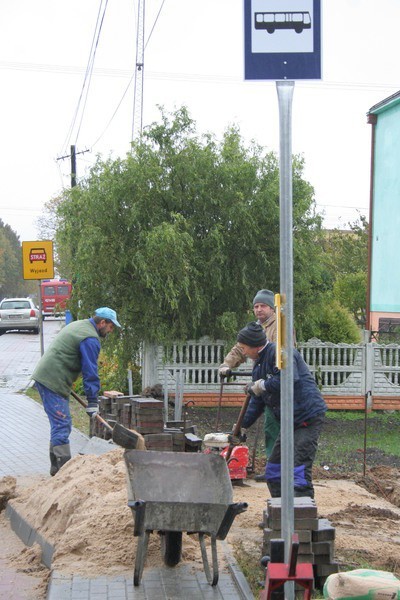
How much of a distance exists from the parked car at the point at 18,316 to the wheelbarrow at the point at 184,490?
38.5 metres

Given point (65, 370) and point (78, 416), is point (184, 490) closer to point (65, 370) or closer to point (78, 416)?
point (65, 370)

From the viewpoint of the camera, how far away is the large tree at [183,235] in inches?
637

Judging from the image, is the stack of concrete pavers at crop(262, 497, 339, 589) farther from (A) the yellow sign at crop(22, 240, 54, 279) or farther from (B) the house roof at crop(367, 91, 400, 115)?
(B) the house roof at crop(367, 91, 400, 115)

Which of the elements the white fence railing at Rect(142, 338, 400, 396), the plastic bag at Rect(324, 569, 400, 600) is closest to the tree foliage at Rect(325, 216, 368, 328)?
the white fence railing at Rect(142, 338, 400, 396)

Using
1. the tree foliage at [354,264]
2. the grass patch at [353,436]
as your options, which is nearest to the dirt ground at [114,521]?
the grass patch at [353,436]

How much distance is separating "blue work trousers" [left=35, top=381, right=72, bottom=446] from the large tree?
653cm

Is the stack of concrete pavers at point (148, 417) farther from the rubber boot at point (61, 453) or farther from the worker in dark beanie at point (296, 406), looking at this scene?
the worker in dark beanie at point (296, 406)

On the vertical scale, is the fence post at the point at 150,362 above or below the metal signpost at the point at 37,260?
below

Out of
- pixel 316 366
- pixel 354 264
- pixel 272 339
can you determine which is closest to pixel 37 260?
pixel 316 366

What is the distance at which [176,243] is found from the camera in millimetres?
15688

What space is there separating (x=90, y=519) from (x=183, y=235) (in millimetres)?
9726

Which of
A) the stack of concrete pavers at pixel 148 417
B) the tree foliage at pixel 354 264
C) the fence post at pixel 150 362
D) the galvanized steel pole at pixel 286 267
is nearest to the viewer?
the galvanized steel pole at pixel 286 267

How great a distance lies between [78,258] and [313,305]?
180 inches

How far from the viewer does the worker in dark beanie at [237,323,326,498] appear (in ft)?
21.8
